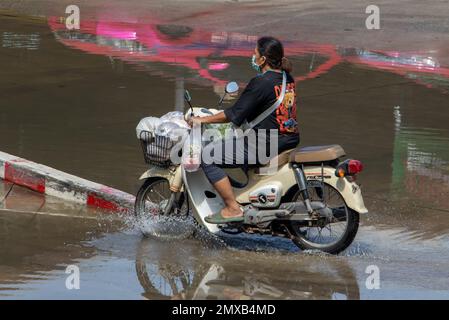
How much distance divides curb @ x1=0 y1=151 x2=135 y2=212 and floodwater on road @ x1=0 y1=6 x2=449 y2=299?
0.37 meters

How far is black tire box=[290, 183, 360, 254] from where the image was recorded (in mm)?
7582

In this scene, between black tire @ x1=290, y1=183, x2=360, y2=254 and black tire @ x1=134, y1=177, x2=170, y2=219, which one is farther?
black tire @ x1=134, y1=177, x2=170, y2=219

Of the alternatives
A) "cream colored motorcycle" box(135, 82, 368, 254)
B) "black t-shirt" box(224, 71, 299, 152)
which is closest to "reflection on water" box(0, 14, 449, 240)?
"cream colored motorcycle" box(135, 82, 368, 254)

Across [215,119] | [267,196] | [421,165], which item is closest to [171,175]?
[215,119]

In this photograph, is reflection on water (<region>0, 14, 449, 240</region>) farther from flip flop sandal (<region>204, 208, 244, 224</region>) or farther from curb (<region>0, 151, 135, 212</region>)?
flip flop sandal (<region>204, 208, 244, 224</region>)

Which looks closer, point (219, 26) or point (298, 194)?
point (298, 194)

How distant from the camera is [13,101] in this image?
1280 cm

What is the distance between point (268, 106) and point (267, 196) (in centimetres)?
71

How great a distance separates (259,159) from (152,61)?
797cm

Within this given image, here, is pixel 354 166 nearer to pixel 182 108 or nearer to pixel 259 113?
pixel 259 113

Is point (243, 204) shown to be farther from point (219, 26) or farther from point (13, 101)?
point (219, 26)

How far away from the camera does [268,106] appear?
7.77 meters

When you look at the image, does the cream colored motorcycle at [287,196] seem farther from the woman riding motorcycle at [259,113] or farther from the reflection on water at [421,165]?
the reflection on water at [421,165]
